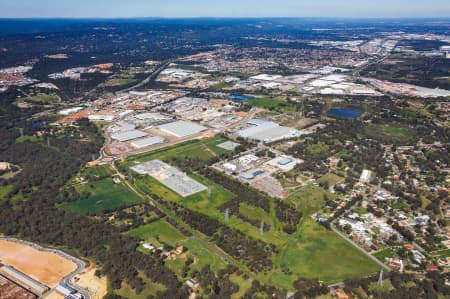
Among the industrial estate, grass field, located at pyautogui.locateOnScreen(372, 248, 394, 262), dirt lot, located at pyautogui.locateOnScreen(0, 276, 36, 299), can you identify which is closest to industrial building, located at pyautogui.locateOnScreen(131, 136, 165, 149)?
the industrial estate

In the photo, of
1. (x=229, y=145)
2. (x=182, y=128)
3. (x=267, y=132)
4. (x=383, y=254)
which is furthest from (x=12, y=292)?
(x=267, y=132)

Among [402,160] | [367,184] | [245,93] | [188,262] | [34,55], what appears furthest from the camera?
[34,55]

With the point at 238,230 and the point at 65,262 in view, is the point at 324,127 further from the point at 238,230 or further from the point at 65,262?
the point at 65,262

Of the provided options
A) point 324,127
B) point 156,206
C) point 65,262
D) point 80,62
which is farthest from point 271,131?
point 80,62

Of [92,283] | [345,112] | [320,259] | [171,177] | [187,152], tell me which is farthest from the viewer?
[345,112]

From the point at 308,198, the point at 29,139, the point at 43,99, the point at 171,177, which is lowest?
the point at 308,198

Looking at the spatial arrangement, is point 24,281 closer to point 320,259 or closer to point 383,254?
point 320,259

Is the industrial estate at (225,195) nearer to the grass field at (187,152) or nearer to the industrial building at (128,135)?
the grass field at (187,152)
